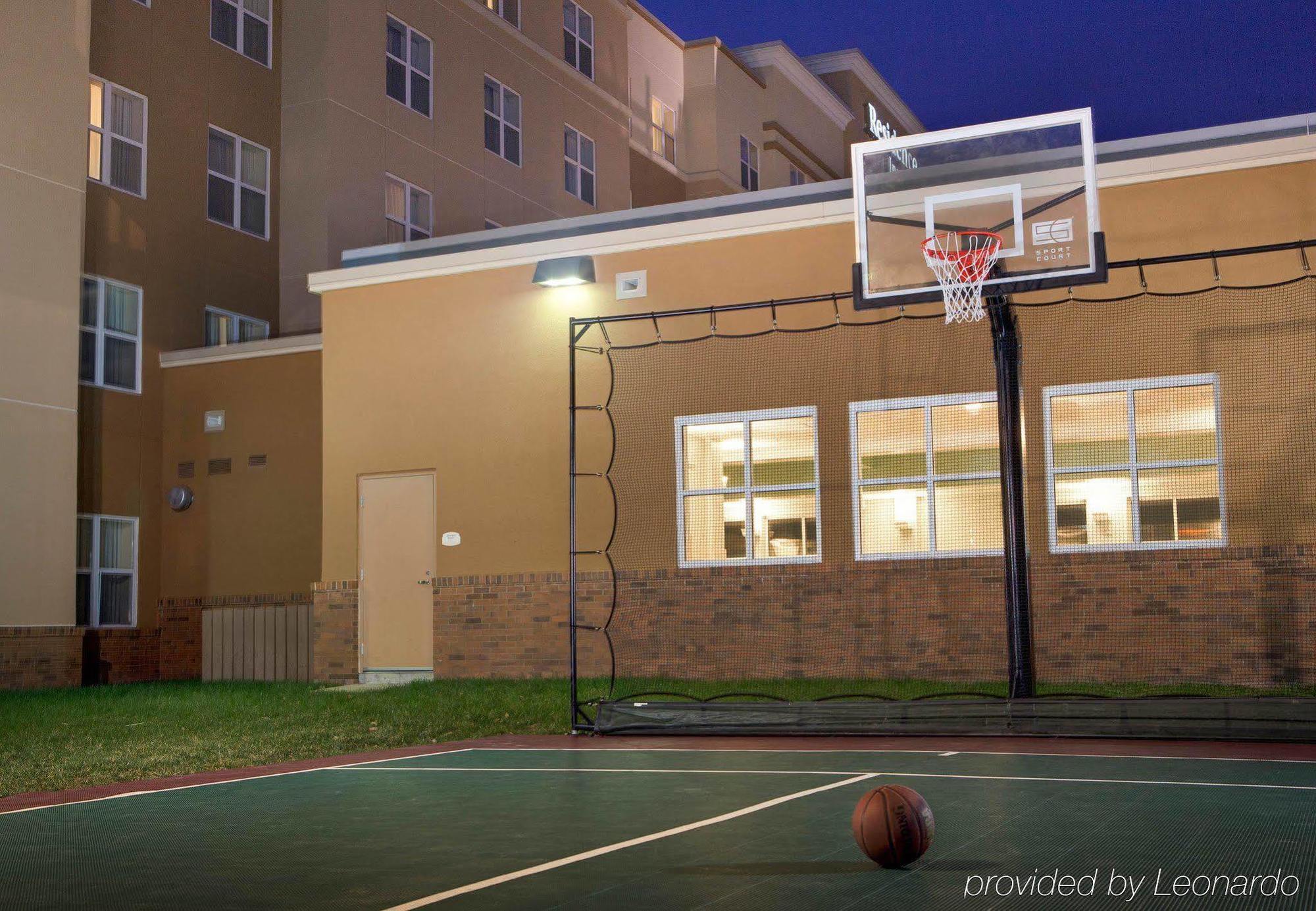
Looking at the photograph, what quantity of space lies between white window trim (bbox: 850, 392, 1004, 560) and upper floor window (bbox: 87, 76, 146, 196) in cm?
1189

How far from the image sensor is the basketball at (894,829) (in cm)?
531

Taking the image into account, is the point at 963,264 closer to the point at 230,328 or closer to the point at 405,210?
the point at 230,328

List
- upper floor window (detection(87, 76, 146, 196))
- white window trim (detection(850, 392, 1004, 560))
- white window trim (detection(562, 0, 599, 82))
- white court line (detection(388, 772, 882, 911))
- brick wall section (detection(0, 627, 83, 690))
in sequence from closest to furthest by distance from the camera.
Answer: white court line (detection(388, 772, 882, 911)), white window trim (detection(850, 392, 1004, 560)), brick wall section (detection(0, 627, 83, 690)), upper floor window (detection(87, 76, 146, 196)), white window trim (detection(562, 0, 599, 82))

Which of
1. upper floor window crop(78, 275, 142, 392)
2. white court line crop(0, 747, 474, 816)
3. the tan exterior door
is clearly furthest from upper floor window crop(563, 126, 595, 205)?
white court line crop(0, 747, 474, 816)

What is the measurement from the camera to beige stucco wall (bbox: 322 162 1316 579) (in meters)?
15.1

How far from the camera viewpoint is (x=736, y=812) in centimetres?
709

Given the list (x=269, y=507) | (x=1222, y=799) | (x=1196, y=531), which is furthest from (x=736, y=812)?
(x=269, y=507)

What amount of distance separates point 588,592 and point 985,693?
4882 millimetres

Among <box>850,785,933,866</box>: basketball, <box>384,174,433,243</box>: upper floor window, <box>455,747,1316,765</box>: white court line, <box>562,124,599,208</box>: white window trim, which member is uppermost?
<box>562,124,599,208</box>: white window trim

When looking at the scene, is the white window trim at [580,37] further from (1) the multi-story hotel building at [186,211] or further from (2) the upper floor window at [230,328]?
(2) the upper floor window at [230,328]

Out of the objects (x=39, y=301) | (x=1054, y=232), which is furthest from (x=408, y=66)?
(x=1054, y=232)

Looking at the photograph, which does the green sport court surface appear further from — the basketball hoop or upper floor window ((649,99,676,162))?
upper floor window ((649,99,676,162))

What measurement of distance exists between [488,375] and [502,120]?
36.9ft

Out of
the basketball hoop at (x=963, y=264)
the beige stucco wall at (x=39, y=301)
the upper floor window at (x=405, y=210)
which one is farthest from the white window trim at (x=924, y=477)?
the upper floor window at (x=405, y=210)
